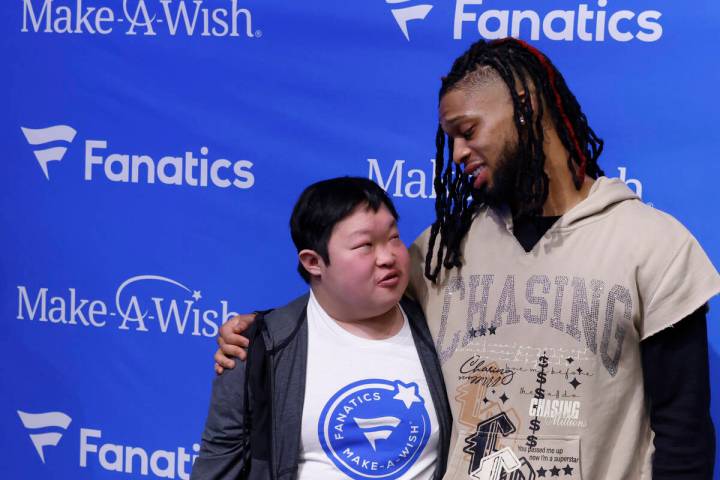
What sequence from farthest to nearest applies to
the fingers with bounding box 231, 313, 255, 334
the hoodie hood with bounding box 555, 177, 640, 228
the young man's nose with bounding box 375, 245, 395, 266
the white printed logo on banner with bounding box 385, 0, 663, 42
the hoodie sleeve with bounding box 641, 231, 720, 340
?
the white printed logo on banner with bounding box 385, 0, 663, 42 → the fingers with bounding box 231, 313, 255, 334 → the young man's nose with bounding box 375, 245, 395, 266 → the hoodie hood with bounding box 555, 177, 640, 228 → the hoodie sleeve with bounding box 641, 231, 720, 340

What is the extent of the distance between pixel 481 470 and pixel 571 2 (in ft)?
3.95

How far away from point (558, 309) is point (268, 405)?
22.6 inches

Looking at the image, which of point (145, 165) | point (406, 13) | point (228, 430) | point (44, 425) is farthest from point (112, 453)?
point (406, 13)

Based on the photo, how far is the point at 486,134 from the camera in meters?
1.76

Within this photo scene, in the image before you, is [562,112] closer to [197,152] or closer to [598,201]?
[598,201]

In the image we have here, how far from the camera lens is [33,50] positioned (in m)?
2.88

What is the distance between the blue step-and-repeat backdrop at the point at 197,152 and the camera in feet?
7.77

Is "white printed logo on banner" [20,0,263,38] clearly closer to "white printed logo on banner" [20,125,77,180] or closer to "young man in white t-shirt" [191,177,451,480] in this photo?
"white printed logo on banner" [20,125,77,180]

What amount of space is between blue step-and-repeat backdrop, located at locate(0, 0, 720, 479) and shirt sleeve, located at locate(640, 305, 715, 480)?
735 millimetres

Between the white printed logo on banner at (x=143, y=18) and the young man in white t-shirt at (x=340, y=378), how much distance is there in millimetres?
944

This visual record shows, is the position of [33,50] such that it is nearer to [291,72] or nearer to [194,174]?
[194,174]

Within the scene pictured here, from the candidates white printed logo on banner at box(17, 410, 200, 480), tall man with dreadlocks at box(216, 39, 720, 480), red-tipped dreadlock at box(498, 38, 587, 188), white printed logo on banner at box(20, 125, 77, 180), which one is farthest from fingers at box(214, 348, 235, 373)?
white printed logo on banner at box(20, 125, 77, 180)

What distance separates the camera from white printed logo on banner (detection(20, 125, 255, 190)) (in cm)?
272

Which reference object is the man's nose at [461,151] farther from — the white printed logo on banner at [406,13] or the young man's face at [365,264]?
the white printed logo on banner at [406,13]
